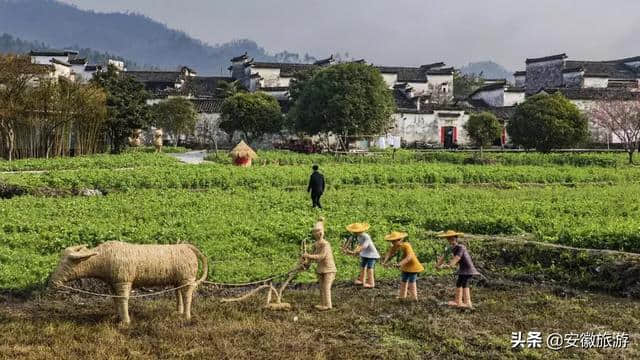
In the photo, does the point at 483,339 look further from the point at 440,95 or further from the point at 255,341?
the point at 440,95

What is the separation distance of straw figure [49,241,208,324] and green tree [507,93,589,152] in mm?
30894

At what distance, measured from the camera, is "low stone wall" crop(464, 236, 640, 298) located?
9.95 metres

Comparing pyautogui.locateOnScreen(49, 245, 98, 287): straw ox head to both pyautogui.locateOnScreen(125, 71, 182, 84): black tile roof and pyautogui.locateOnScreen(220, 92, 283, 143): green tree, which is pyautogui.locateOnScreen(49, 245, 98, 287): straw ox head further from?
pyautogui.locateOnScreen(125, 71, 182, 84): black tile roof

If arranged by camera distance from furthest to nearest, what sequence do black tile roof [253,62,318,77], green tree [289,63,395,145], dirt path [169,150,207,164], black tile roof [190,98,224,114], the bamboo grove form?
black tile roof [253,62,318,77] < black tile roof [190,98,224,114] < green tree [289,63,395,145] < dirt path [169,150,207,164] < the bamboo grove

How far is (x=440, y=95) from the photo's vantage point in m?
65.8

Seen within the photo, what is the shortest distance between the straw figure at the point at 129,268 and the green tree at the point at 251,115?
36284mm

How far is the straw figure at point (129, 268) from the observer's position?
7875 millimetres

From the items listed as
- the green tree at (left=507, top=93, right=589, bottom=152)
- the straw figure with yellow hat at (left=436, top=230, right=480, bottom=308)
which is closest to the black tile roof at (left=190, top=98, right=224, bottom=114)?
the green tree at (left=507, top=93, right=589, bottom=152)

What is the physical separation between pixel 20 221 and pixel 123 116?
2461 centimetres

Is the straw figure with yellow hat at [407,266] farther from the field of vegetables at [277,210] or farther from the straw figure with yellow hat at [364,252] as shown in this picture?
the field of vegetables at [277,210]

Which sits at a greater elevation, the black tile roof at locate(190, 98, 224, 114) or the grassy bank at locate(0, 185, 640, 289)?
the black tile roof at locate(190, 98, 224, 114)

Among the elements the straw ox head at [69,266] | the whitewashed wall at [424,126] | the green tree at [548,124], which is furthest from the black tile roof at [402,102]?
the straw ox head at [69,266]

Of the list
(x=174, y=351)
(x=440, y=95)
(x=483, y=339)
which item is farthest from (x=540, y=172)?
(x=440, y=95)

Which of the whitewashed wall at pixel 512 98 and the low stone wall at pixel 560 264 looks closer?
the low stone wall at pixel 560 264
